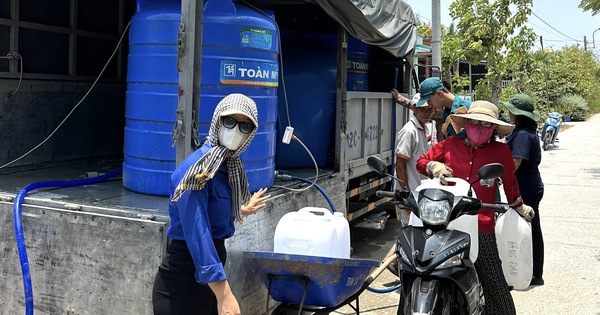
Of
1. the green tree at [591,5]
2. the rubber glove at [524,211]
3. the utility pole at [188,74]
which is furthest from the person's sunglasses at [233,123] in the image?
the green tree at [591,5]

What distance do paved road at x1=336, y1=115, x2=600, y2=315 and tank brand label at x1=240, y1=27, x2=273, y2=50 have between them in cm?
233

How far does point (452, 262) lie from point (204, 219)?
132cm

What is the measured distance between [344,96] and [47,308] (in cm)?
331

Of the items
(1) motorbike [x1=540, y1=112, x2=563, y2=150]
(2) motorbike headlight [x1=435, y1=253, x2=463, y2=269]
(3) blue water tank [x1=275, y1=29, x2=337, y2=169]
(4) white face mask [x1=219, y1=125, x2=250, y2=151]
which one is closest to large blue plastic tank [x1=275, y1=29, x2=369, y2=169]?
(3) blue water tank [x1=275, y1=29, x2=337, y2=169]

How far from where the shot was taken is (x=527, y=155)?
17.3 ft

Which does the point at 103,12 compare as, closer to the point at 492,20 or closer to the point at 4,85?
the point at 4,85

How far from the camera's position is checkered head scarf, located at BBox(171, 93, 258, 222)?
→ 2.65 m

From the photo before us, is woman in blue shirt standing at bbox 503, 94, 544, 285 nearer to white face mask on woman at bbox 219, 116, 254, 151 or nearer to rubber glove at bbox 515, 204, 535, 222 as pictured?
rubber glove at bbox 515, 204, 535, 222

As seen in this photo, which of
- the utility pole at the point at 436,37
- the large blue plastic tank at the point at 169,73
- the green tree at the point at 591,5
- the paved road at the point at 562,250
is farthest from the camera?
the green tree at the point at 591,5

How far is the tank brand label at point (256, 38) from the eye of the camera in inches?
164

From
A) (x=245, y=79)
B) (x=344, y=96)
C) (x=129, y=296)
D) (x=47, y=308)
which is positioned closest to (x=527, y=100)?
(x=344, y=96)

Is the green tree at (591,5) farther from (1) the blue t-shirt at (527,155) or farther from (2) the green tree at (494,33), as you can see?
(1) the blue t-shirt at (527,155)

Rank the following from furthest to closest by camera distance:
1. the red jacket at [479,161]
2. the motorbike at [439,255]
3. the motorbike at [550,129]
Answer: the motorbike at [550,129] → the red jacket at [479,161] → the motorbike at [439,255]

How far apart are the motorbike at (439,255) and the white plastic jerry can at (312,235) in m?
0.46
